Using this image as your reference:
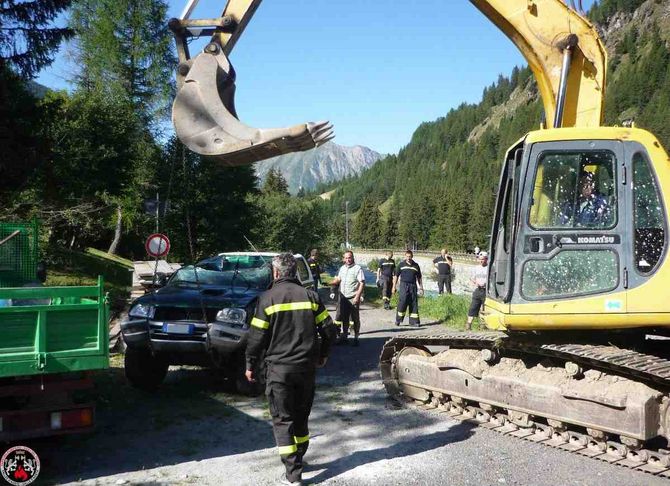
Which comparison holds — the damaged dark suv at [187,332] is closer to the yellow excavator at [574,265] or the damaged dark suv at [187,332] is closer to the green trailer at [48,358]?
the green trailer at [48,358]

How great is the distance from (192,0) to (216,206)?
25.5 metres

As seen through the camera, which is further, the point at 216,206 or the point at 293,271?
the point at 216,206

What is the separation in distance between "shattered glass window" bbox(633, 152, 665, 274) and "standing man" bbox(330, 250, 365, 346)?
23.1 ft

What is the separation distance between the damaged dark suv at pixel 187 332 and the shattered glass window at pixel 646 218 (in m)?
4.30

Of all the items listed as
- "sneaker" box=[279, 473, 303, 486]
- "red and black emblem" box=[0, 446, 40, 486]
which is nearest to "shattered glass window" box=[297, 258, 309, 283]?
"sneaker" box=[279, 473, 303, 486]

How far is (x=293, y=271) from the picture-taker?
5660 mm

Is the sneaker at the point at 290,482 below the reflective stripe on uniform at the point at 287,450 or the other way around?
below

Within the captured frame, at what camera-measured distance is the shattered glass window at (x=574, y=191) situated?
591 cm

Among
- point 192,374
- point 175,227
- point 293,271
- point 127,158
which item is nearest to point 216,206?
point 175,227

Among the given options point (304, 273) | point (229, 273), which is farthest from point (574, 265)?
point (304, 273)

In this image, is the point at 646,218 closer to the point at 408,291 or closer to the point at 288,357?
the point at 288,357

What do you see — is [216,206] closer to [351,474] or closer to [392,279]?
[392,279]

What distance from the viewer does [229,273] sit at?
31.6ft

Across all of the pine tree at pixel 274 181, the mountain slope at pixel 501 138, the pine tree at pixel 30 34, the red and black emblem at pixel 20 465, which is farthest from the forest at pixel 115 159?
the mountain slope at pixel 501 138
